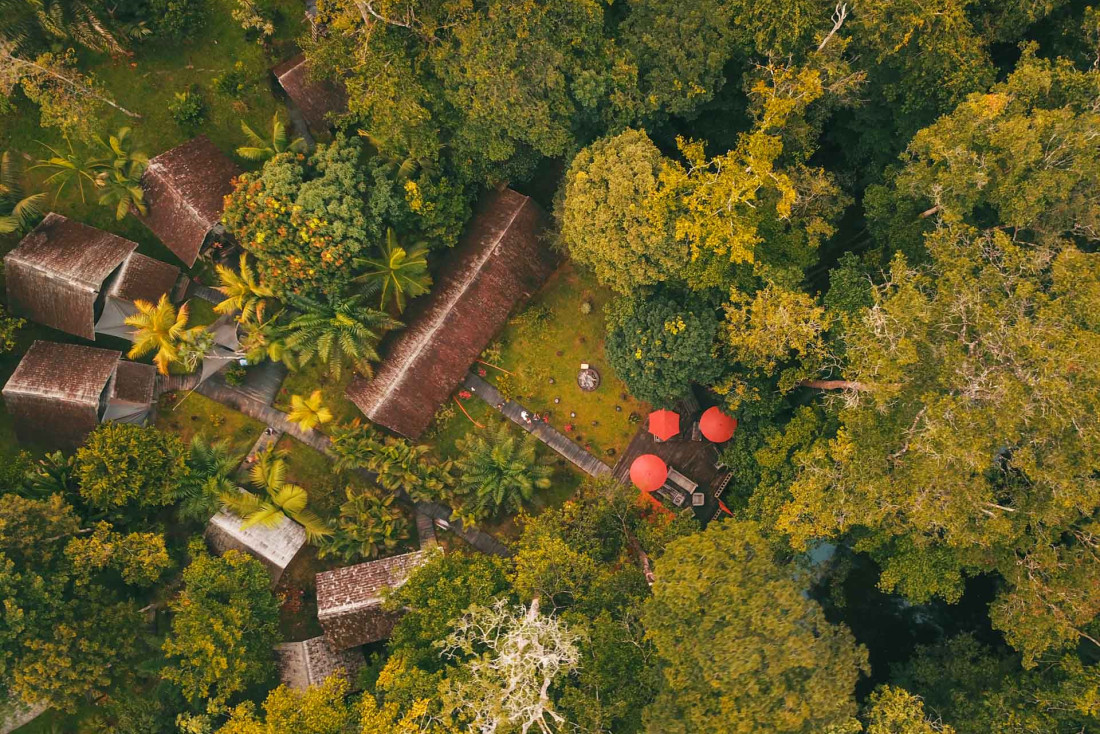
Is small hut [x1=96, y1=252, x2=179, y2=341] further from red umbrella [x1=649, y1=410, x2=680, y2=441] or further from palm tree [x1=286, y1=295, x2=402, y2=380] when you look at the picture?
red umbrella [x1=649, y1=410, x2=680, y2=441]

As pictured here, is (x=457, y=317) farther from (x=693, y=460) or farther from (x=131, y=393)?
(x=131, y=393)

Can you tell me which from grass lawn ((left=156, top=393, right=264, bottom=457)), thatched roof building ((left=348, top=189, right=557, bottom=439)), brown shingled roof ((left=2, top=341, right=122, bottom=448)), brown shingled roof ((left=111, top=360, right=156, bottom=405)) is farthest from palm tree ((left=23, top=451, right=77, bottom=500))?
thatched roof building ((left=348, top=189, right=557, bottom=439))

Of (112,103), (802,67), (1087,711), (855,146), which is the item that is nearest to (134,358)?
(112,103)

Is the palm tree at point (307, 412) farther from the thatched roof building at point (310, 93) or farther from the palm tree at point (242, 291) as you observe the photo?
the thatched roof building at point (310, 93)

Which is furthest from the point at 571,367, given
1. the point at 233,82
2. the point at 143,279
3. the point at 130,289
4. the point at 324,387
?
the point at 233,82

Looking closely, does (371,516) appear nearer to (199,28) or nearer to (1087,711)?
(199,28)

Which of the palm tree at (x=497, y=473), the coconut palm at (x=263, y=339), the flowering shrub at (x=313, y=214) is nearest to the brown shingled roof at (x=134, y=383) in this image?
the coconut palm at (x=263, y=339)
